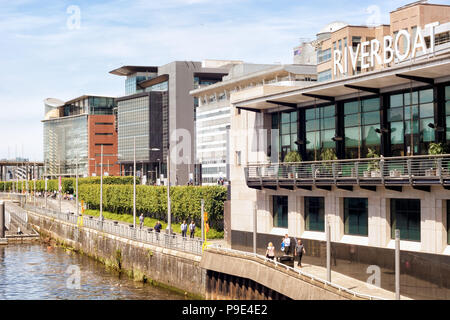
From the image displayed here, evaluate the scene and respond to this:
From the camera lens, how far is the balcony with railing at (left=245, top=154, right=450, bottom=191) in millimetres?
34969

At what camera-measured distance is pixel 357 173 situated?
39.7 metres

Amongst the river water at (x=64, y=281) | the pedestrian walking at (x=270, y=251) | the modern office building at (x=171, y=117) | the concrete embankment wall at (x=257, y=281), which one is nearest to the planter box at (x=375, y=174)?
the pedestrian walking at (x=270, y=251)

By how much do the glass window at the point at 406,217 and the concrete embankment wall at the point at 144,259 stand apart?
555 inches

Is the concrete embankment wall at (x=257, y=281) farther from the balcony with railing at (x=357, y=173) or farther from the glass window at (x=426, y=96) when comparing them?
the glass window at (x=426, y=96)

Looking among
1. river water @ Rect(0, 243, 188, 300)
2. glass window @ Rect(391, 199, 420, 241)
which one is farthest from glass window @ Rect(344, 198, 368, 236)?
river water @ Rect(0, 243, 188, 300)

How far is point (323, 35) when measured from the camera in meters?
134

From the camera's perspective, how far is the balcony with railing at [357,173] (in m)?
35.0

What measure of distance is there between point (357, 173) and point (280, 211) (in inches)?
421

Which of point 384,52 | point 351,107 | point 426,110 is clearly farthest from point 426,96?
point 351,107

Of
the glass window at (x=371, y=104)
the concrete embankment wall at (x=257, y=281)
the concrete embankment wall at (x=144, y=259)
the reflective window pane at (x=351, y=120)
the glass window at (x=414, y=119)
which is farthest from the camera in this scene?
the concrete embankment wall at (x=144, y=259)

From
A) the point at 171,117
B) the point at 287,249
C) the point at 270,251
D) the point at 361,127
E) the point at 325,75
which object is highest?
the point at 325,75

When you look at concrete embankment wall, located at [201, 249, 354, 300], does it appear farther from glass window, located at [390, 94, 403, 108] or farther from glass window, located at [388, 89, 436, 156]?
glass window, located at [390, 94, 403, 108]

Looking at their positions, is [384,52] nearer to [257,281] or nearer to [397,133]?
[397,133]

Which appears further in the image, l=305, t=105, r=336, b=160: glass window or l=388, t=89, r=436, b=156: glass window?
l=305, t=105, r=336, b=160: glass window
